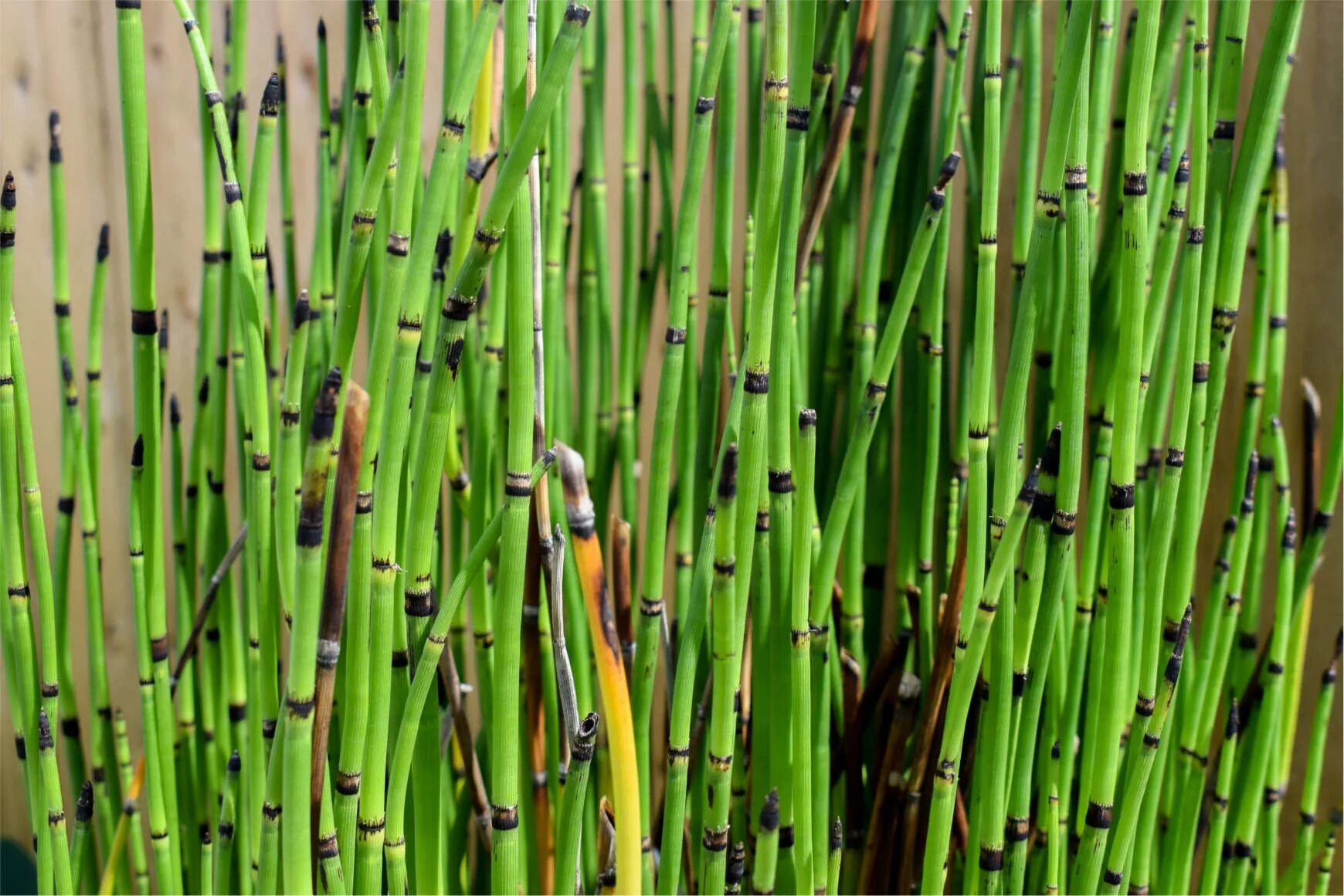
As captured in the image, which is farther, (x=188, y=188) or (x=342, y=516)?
(x=188, y=188)

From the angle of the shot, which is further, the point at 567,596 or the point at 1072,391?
→ the point at 567,596

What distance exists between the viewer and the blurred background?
1085mm

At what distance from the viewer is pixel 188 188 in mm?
1165

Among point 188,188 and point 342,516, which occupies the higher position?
point 188,188

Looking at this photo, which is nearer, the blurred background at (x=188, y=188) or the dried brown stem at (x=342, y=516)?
the dried brown stem at (x=342, y=516)

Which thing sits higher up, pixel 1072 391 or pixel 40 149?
pixel 40 149

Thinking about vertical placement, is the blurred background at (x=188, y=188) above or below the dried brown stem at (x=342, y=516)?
above

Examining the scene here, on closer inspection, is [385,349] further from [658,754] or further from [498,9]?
[658,754]

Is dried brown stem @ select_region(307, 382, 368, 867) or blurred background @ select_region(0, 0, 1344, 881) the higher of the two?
blurred background @ select_region(0, 0, 1344, 881)

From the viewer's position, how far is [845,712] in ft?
2.59

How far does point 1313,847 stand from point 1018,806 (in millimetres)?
675

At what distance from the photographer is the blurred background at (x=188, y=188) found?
1085mm

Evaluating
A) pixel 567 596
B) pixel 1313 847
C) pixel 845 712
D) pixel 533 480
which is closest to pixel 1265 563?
pixel 1313 847

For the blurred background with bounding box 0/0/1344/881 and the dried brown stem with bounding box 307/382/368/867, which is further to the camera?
the blurred background with bounding box 0/0/1344/881
